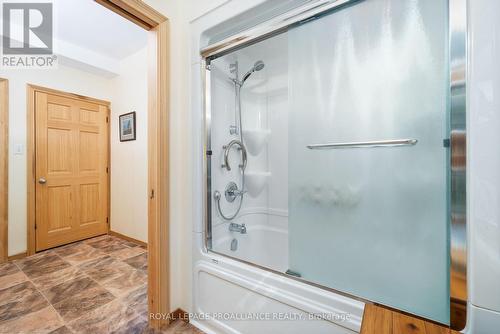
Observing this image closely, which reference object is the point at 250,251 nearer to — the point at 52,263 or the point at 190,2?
the point at 190,2

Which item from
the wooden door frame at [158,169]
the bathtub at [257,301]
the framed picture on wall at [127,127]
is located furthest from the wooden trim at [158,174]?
the framed picture on wall at [127,127]

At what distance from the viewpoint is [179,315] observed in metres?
1.55

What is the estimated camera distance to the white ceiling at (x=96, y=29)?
82.2 inches

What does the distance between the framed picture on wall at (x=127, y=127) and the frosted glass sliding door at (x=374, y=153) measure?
251 cm

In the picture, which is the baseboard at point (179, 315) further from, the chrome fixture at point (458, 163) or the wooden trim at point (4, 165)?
the wooden trim at point (4, 165)

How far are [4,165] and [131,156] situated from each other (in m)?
1.25

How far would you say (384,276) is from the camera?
3.36ft

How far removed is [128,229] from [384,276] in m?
3.18

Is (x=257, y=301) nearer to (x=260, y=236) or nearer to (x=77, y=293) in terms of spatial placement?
(x=260, y=236)

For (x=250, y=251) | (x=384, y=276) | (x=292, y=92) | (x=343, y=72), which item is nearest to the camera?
(x=384, y=276)

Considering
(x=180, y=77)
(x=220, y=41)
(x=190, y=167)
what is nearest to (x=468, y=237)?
(x=190, y=167)

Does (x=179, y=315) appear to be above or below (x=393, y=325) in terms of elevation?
below

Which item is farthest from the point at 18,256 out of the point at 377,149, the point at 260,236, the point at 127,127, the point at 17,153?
the point at 377,149

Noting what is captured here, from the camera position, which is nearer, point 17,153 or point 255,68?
point 255,68
